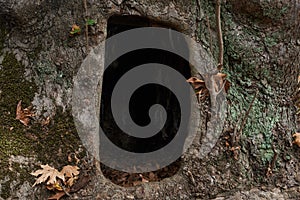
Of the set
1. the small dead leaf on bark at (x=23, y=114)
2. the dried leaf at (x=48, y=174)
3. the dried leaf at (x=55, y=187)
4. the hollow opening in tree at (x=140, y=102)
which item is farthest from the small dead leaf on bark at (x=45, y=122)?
the hollow opening in tree at (x=140, y=102)

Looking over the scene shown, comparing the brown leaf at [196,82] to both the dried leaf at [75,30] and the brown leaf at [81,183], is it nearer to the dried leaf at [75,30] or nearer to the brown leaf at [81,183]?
the dried leaf at [75,30]

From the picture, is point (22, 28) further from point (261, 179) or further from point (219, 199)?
point (261, 179)

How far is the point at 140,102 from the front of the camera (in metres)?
5.67

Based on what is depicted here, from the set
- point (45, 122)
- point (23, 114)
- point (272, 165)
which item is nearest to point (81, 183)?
point (45, 122)

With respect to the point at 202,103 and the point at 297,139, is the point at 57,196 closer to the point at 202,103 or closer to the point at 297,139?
the point at 202,103

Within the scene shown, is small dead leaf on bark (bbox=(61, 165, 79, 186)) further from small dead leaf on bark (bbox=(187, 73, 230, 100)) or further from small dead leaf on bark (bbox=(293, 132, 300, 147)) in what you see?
small dead leaf on bark (bbox=(293, 132, 300, 147))

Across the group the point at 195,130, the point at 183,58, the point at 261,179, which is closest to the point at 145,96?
the point at 183,58

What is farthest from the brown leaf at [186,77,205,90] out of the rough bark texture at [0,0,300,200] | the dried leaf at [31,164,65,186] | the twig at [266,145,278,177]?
the dried leaf at [31,164,65,186]

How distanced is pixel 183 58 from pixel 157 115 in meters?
1.09

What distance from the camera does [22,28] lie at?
12.0 feet

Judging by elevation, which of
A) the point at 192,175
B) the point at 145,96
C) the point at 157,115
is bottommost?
the point at 192,175

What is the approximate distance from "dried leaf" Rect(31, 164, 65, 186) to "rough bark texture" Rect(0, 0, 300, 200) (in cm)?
6

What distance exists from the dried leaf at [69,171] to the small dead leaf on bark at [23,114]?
1.67ft

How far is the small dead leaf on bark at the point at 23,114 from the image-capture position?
357cm
